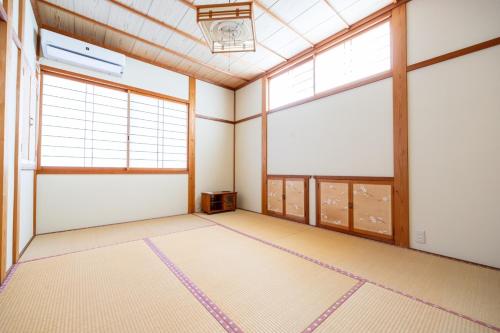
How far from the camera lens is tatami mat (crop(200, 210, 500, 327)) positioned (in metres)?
1.54

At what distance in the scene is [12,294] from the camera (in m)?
1.60

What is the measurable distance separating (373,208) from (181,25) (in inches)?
146

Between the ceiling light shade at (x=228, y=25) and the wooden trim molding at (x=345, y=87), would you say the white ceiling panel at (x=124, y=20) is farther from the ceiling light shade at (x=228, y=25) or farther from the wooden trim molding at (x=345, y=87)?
the wooden trim molding at (x=345, y=87)

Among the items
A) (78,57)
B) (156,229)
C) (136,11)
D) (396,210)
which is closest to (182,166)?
(156,229)

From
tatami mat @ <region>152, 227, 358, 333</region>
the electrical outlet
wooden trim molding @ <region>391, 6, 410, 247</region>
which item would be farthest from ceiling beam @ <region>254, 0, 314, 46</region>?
the electrical outlet

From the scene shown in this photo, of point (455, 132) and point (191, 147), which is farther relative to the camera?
point (191, 147)

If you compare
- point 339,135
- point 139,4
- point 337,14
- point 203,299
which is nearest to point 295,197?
point 339,135

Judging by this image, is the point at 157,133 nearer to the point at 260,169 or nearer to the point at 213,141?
the point at 213,141

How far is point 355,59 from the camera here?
3258 millimetres

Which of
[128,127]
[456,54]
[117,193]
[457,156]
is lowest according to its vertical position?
[117,193]

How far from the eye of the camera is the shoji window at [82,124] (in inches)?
129

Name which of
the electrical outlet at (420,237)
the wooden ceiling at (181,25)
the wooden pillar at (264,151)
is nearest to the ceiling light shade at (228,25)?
the wooden ceiling at (181,25)

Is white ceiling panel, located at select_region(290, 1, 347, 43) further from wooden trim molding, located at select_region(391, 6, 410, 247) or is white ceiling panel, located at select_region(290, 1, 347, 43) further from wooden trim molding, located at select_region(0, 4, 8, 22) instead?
wooden trim molding, located at select_region(0, 4, 8, 22)

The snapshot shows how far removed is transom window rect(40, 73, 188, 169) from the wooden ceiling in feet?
2.53
